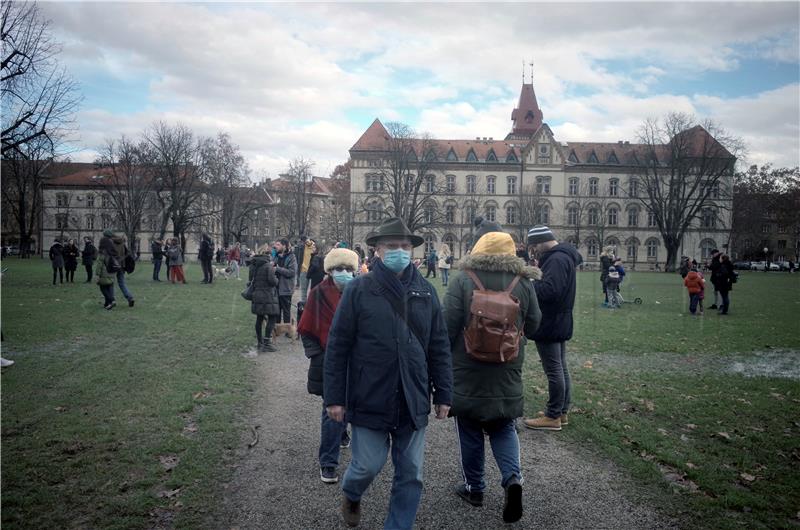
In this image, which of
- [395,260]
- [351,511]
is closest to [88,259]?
[351,511]

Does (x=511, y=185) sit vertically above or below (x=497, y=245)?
above

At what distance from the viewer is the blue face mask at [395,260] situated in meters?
3.58

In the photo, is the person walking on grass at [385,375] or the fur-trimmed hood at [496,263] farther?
the fur-trimmed hood at [496,263]

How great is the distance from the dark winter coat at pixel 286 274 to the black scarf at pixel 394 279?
730 centimetres

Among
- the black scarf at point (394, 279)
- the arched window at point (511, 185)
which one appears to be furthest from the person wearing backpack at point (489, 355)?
the arched window at point (511, 185)

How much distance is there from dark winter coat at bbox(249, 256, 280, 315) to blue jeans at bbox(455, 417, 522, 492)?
6.31m

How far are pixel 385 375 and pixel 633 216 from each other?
272 feet

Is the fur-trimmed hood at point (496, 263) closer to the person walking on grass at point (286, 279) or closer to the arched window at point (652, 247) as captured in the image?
the person walking on grass at point (286, 279)

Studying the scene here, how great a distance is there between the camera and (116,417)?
19.5 feet

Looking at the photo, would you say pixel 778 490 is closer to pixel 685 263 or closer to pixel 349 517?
pixel 349 517

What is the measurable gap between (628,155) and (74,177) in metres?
88.5

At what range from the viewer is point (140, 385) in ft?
23.9

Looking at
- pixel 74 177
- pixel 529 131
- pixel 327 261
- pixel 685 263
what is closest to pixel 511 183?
pixel 529 131

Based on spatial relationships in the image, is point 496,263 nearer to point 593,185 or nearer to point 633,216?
point 593,185
